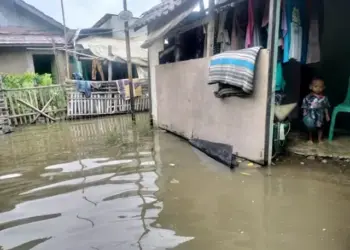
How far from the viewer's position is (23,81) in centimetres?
1002

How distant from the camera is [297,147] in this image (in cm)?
462

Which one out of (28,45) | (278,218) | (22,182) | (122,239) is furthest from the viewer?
(28,45)

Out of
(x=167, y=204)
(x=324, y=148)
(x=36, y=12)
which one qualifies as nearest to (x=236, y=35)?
(x=324, y=148)

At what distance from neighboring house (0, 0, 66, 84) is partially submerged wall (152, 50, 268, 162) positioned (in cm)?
659

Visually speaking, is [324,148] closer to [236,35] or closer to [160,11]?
[236,35]

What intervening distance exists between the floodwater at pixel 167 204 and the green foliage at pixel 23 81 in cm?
525

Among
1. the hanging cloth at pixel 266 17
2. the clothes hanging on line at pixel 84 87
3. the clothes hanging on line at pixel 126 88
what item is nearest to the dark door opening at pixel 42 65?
the clothes hanging on line at pixel 84 87

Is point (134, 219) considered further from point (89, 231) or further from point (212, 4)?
point (212, 4)

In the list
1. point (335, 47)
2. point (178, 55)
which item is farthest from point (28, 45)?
point (335, 47)

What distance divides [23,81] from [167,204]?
28.9 feet

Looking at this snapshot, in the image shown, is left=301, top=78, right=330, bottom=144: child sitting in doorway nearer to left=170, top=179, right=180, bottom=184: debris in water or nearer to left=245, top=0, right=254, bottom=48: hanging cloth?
left=245, top=0, right=254, bottom=48: hanging cloth

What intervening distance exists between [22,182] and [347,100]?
4948 mm

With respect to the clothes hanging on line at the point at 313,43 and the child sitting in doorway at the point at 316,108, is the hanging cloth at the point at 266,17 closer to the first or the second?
the clothes hanging on line at the point at 313,43

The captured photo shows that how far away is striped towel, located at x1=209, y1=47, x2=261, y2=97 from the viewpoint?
4.06m
